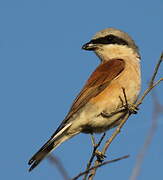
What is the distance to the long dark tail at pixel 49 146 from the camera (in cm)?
409

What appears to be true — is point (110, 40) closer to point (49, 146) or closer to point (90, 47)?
point (90, 47)

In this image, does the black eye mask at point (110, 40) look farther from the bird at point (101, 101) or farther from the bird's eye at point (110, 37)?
the bird at point (101, 101)

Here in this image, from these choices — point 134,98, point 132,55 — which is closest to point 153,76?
point 134,98

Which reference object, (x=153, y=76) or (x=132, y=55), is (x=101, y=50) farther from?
(x=153, y=76)

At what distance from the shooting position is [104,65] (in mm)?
5391

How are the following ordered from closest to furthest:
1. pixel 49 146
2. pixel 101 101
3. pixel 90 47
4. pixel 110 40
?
pixel 49 146 → pixel 101 101 → pixel 90 47 → pixel 110 40

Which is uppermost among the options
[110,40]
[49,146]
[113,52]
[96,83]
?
[110,40]

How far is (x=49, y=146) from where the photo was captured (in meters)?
4.38

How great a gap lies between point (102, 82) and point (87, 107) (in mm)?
464

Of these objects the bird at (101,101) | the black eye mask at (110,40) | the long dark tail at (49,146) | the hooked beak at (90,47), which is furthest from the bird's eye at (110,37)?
the long dark tail at (49,146)

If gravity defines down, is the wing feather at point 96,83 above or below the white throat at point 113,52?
below

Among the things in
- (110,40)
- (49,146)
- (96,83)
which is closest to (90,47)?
(110,40)

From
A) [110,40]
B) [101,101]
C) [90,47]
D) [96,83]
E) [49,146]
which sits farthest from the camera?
[110,40]

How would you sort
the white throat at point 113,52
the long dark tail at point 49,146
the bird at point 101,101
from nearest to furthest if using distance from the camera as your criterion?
the long dark tail at point 49,146 < the bird at point 101,101 < the white throat at point 113,52
